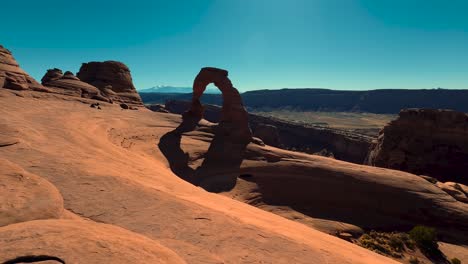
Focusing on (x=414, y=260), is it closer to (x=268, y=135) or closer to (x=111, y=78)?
(x=268, y=135)

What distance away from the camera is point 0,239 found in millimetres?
4703

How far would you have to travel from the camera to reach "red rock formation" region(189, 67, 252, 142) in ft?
99.3

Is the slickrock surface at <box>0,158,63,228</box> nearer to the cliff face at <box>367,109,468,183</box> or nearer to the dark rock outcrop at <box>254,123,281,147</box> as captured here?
the cliff face at <box>367,109,468,183</box>

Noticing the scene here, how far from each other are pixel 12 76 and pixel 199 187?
2062 centimetres

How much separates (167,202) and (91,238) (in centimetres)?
341

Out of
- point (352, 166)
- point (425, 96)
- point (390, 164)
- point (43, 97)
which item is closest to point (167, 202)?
point (352, 166)

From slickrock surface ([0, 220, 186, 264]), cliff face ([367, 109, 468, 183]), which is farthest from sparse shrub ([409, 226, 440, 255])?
cliff face ([367, 109, 468, 183])

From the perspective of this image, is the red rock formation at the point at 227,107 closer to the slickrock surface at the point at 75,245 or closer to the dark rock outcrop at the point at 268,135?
the dark rock outcrop at the point at 268,135

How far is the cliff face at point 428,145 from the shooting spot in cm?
3481

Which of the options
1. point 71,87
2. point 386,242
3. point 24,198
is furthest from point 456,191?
point 71,87

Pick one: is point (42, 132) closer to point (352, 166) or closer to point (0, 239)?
point (0, 239)

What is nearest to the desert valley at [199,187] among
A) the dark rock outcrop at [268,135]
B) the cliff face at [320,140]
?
the dark rock outcrop at [268,135]

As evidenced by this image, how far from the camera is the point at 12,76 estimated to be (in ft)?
86.3

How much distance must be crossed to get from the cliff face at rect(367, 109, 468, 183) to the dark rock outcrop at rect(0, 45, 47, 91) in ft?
136
